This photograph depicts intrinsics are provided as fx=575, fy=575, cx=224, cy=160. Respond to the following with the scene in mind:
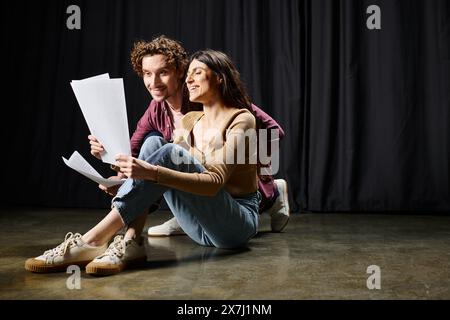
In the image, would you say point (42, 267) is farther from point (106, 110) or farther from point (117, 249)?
point (106, 110)

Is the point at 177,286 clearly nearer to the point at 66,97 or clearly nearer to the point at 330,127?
the point at 330,127

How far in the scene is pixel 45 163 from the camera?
3.77 meters

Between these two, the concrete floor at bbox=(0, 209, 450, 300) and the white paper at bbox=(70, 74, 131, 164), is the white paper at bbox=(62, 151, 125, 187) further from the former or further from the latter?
the concrete floor at bbox=(0, 209, 450, 300)

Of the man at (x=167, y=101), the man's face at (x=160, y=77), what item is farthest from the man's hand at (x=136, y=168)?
the man's face at (x=160, y=77)

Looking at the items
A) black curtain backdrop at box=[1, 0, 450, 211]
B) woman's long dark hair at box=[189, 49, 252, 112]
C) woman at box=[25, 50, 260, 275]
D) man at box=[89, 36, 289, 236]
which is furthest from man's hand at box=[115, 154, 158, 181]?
black curtain backdrop at box=[1, 0, 450, 211]

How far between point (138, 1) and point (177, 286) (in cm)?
258

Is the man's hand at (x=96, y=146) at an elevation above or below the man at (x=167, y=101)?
below

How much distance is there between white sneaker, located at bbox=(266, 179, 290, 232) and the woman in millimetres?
494

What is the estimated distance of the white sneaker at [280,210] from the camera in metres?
2.48

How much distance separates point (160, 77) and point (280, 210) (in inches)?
30.6

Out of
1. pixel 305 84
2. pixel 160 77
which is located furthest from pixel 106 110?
pixel 305 84

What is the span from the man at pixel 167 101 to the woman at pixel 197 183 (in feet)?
0.87

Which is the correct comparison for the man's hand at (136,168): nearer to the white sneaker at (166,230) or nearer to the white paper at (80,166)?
the white paper at (80,166)
